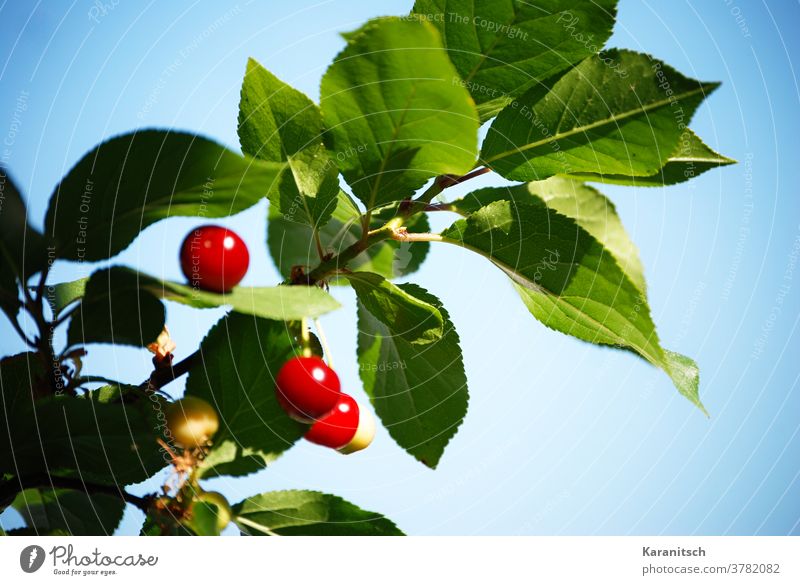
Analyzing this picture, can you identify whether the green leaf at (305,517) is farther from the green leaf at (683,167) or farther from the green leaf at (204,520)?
the green leaf at (683,167)

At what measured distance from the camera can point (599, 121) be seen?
0.76 metres

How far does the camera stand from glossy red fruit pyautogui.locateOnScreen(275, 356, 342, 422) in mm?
738

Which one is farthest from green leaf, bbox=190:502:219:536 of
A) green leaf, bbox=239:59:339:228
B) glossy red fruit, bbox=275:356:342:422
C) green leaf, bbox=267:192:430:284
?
green leaf, bbox=267:192:430:284

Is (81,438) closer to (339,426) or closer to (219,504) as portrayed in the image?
(219,504)

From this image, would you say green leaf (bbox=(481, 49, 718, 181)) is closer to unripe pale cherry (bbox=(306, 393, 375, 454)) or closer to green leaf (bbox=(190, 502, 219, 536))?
unripe pale cherry (bbox=(306, 393, 375, 454))

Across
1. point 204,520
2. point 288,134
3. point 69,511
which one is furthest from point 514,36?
point 69,511

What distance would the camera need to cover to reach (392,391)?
99 cm

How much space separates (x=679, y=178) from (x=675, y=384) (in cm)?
28

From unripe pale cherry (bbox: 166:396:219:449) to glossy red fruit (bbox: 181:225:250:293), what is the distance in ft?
0.53

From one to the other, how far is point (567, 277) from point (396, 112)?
276 mm

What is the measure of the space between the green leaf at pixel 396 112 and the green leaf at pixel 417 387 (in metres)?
0.22

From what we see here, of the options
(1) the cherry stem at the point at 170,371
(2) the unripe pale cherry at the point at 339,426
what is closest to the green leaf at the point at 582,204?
(2) the unripe pale cherry at the point at 339,426

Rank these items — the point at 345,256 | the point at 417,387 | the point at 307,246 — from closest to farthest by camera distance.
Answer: the point at 345,256 < the point at 417,387 < the point at 307,246
